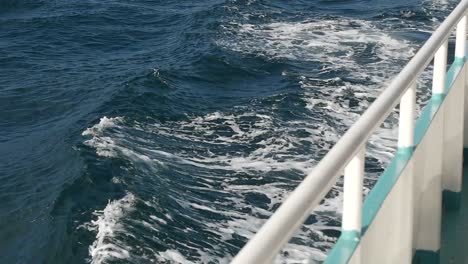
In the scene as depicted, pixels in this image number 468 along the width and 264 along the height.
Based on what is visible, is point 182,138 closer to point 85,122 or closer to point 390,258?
point 85,122

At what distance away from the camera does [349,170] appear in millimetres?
2689

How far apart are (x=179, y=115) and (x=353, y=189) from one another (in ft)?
33.1

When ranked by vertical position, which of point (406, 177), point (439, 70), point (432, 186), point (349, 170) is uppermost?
point (349, 170)

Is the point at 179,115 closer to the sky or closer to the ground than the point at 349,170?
closer to the ground

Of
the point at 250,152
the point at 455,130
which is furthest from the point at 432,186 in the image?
the point at 250,152

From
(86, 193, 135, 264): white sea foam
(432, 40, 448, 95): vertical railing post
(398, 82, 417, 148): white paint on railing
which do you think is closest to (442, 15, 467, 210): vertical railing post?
(432, 40, 448, 95): vertical railing post

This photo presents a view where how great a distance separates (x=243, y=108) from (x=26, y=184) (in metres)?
3.87

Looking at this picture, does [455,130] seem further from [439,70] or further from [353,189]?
[353,189]

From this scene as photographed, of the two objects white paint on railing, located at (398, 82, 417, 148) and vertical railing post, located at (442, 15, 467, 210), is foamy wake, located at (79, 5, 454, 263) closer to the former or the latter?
vertical railing post, located at (442, 15, 467, 210)

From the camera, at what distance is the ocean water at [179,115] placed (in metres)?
8.48

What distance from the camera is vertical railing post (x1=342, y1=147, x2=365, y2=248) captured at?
2.68 meters

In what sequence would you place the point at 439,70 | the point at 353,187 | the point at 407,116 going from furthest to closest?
the point at 439,70, the point at 407,116, the point at 353,187

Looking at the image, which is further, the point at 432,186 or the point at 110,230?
the point at 110,230

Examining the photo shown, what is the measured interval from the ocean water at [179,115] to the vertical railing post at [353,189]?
4195 millimetres
